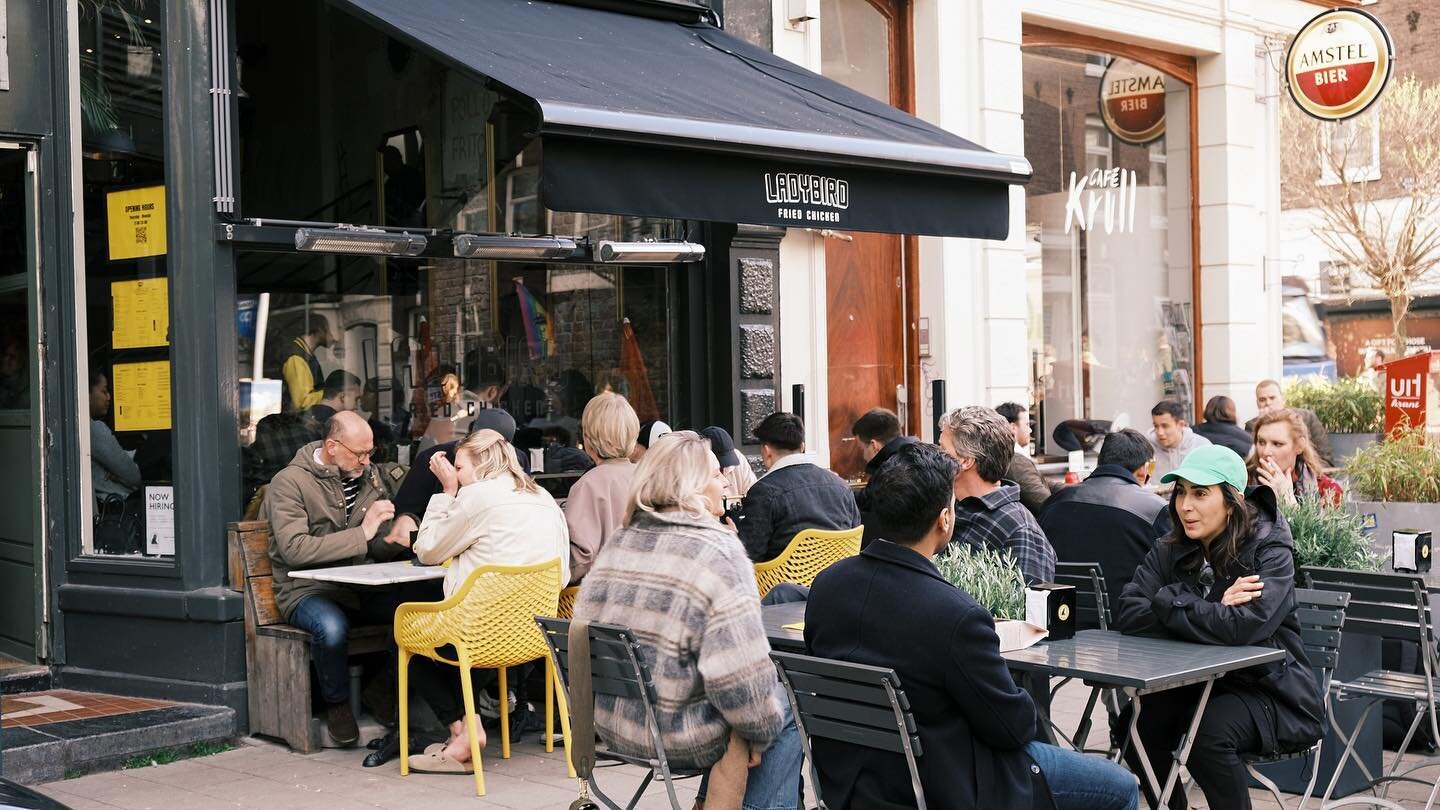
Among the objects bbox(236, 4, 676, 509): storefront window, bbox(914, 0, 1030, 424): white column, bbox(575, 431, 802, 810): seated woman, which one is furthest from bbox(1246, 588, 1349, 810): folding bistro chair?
bbox(914, 0, 1030, 424): white column

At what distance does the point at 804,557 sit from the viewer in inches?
270

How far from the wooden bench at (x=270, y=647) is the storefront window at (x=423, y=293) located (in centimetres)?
122

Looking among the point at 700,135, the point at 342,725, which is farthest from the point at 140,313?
the point at 700,135

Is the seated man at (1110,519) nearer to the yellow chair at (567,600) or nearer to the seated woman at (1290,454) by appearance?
the seated woman at (1290,454)

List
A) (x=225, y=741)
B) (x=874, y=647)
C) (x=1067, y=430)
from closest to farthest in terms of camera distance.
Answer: (x=874, y=647), (x=225, y=741), (x=1067, y=430)

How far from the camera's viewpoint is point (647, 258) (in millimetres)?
9039

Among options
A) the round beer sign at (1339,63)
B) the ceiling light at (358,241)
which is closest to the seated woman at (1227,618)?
the ceiling light at (358,241)

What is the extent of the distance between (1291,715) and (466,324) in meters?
5.65

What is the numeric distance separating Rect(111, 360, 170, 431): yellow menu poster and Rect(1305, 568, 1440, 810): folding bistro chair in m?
5.06

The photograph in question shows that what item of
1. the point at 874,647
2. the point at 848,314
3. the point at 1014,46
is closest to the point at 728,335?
the point at 848,314

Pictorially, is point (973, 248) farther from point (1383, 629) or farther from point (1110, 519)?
point (1383, 629)

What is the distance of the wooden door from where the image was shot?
10469mm

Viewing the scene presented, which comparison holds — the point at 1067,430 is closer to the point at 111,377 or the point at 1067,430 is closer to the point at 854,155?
the point at 854,155

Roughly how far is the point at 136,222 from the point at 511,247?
2.00 meters
